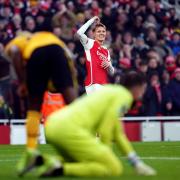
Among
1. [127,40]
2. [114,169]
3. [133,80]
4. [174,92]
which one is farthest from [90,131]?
[127,40]

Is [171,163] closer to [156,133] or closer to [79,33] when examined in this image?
[79,33]

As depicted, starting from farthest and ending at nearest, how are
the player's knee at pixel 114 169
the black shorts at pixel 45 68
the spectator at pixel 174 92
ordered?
the spectator at pixel 174 92 → the black shorts at pixel 45 68 → the player's knee at pixel 114 169

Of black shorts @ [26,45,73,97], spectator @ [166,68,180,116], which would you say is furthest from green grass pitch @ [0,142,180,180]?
spectator @ [166,68,180,116]

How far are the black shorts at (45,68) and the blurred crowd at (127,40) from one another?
926 centimetres

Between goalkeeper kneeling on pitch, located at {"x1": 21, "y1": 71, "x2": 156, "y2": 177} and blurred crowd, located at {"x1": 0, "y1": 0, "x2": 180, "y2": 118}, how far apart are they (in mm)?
10548

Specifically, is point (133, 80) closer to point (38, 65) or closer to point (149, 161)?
point (38, 65)

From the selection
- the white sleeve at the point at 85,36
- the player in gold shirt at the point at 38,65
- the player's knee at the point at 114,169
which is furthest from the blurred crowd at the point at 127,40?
the player's knee at the point at 114,169

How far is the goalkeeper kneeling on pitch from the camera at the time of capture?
9984 mm

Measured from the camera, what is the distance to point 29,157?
33.7ft

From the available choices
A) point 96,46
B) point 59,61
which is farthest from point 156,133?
point 59,61

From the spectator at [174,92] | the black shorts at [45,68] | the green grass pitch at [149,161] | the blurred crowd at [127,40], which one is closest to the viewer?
the green grass pitch at [149,161]

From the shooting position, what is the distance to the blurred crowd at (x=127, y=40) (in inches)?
910

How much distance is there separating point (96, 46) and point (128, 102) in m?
7.66

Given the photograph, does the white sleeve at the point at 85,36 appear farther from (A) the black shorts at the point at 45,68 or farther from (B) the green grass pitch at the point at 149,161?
(A) the black shorts at the point at 45,68
